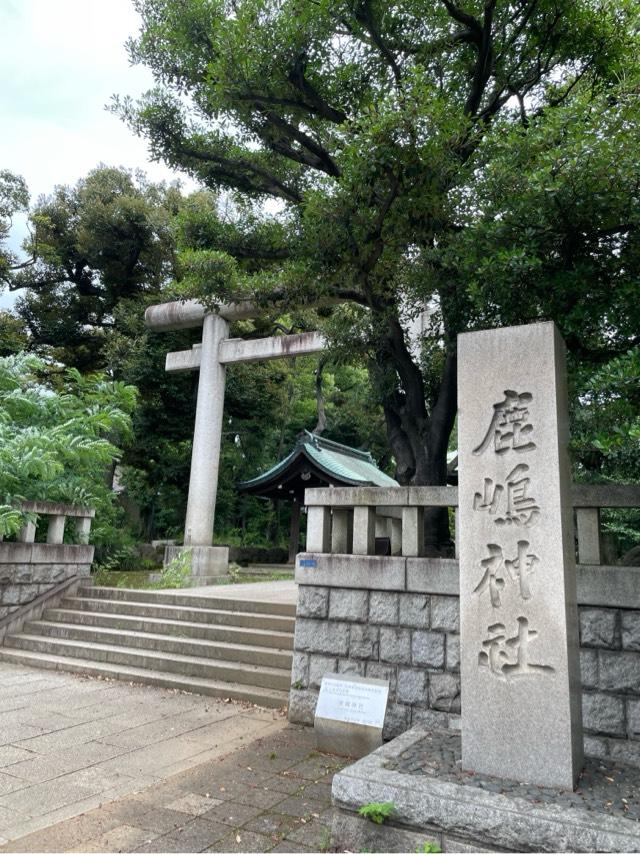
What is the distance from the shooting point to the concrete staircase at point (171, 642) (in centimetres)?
629

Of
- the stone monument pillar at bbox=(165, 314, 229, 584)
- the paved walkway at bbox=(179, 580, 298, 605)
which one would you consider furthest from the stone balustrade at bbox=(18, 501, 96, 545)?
the stone monument pillar at bbox=(165, 314, 229, 584)

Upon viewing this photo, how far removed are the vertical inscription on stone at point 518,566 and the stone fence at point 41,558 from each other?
721 centimetres

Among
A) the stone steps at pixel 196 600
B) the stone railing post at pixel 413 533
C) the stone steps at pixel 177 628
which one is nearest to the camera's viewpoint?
the stone railing post at pixel 413 533

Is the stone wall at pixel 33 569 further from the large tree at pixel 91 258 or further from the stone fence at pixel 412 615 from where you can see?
the large tree at pixel 91 258

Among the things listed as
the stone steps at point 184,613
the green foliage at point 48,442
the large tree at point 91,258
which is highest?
the large tree at point 91,258

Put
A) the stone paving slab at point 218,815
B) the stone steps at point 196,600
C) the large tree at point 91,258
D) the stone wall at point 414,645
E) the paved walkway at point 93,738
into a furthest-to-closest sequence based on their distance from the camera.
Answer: the large tree at point 91,258 < the stone steps at point 196,600 < the stone wall at point 414,645 < the paved walkway at point 93,738 < the stone paving slab at point 218,815

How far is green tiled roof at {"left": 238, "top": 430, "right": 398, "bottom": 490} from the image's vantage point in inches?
623

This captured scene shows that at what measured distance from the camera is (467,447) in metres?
3.72

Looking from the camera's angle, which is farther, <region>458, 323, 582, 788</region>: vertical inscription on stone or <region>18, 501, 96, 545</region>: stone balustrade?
<region>18, 501, 96, 545</region>: stone balustrade

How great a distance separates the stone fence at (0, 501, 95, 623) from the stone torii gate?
362 cm

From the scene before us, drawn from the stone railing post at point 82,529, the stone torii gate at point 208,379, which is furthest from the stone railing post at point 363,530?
the stone torii gate at point 208,379

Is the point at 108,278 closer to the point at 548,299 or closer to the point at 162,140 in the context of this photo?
the point at 162,140

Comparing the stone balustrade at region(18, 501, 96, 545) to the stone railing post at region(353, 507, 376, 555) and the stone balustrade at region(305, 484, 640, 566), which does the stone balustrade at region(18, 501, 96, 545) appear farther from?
the stone railing post at region(353, 507, 376, 555)

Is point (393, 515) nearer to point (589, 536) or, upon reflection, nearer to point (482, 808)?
point (589, 536)
